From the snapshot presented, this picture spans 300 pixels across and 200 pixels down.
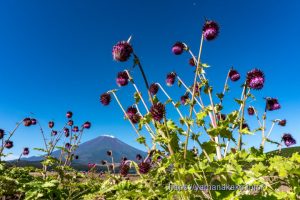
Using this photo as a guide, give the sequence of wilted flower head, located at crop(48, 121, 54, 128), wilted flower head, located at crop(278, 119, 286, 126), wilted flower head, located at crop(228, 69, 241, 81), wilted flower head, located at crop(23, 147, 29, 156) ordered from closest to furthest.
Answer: wilted flower head, located at crop(228, 69, 241, 81) → wilted flower head, located at crop(278, 119, 286, 126) → wilted flower head, located at crop(23, 147, 29, 156) → wilted flower head, located at crop(48, 121, 54, 128)

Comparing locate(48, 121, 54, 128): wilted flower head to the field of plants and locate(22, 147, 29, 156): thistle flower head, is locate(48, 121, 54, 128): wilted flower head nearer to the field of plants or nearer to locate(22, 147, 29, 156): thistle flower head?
locate(22, 147, 29, 156): thistle flower head

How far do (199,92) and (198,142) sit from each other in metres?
1.83

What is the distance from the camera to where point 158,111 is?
418cm

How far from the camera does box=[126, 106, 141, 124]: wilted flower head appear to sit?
5168mm

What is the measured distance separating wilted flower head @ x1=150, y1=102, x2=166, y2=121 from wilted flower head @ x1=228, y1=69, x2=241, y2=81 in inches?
116

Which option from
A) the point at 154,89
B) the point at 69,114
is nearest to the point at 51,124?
the point at 69,114

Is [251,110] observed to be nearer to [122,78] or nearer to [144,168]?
[122,78]

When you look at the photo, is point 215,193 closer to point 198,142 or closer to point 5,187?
point 198,142

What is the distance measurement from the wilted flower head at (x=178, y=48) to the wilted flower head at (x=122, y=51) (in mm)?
1995

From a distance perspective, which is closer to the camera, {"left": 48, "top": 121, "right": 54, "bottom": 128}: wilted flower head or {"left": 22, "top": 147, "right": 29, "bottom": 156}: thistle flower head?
{"left": 22, "top": 147, "right": 29, "bottom": 156}: thistle flower head

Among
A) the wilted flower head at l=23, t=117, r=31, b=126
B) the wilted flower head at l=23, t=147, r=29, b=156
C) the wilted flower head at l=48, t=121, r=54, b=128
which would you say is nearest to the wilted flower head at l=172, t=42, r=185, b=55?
the wilted flower head at l=23, t=117, r=31, b=126

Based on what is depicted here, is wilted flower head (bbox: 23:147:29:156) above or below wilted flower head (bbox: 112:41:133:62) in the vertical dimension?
below

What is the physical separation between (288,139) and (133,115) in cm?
319

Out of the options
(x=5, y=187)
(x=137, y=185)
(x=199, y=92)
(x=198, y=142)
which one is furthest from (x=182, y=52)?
(x=5, y=187)
